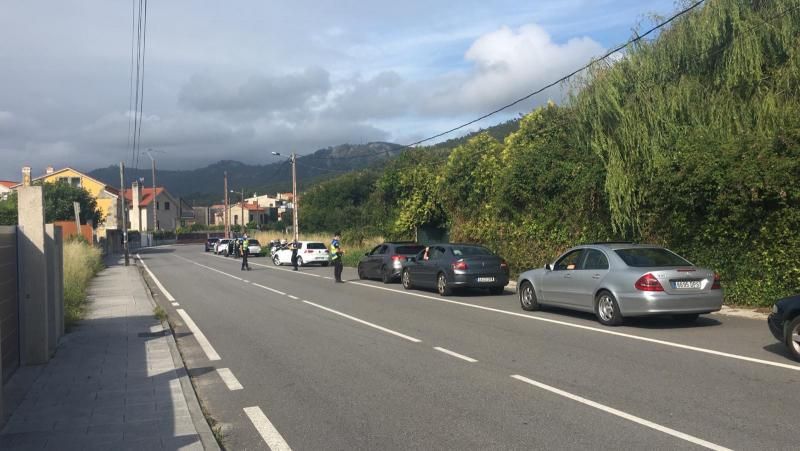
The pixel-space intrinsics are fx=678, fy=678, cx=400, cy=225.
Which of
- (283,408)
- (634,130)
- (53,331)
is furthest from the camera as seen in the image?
(634,130)

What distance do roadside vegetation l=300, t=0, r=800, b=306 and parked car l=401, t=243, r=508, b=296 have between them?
285cm

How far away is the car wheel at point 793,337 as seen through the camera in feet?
27.2

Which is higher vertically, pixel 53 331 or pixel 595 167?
pixel 595 167

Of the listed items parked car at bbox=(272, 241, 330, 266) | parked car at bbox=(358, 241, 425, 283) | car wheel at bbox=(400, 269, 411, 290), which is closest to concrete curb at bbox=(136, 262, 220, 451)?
car wheel at bbox=(400, 269, 411, 290)

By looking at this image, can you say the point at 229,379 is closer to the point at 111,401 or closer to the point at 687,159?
the point at 111,401

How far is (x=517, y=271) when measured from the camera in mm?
22312

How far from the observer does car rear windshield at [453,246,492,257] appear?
18.1 meters

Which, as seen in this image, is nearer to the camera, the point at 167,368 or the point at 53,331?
the point at 167,368

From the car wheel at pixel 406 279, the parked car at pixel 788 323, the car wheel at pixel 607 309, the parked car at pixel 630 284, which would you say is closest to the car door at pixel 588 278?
the parked car at pixel 630 284

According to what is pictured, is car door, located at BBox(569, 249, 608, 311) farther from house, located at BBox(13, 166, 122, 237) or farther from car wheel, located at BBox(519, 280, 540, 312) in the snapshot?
house, located at BBox(13, 166, 122, 237)

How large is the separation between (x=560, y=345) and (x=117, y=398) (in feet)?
19.7

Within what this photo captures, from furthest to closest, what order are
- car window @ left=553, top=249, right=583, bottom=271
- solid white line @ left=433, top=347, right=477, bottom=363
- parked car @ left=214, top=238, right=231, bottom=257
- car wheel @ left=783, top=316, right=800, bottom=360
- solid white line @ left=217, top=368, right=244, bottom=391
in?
parked car @ left=214, top=238, right=231, bottom=257
car window @ left=553, top=249, right=583, bottom=271
solid white line @ left=433, top=347, right=477, bottom=363
car wheel @ left=783, top=316, right=800, bottom=360
solid white line @ left=217, top=368, right=244, bottom=391

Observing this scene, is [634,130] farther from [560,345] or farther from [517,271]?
[560,345]

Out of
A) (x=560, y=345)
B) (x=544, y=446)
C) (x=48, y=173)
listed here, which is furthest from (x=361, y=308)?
(x=48, y=173)
